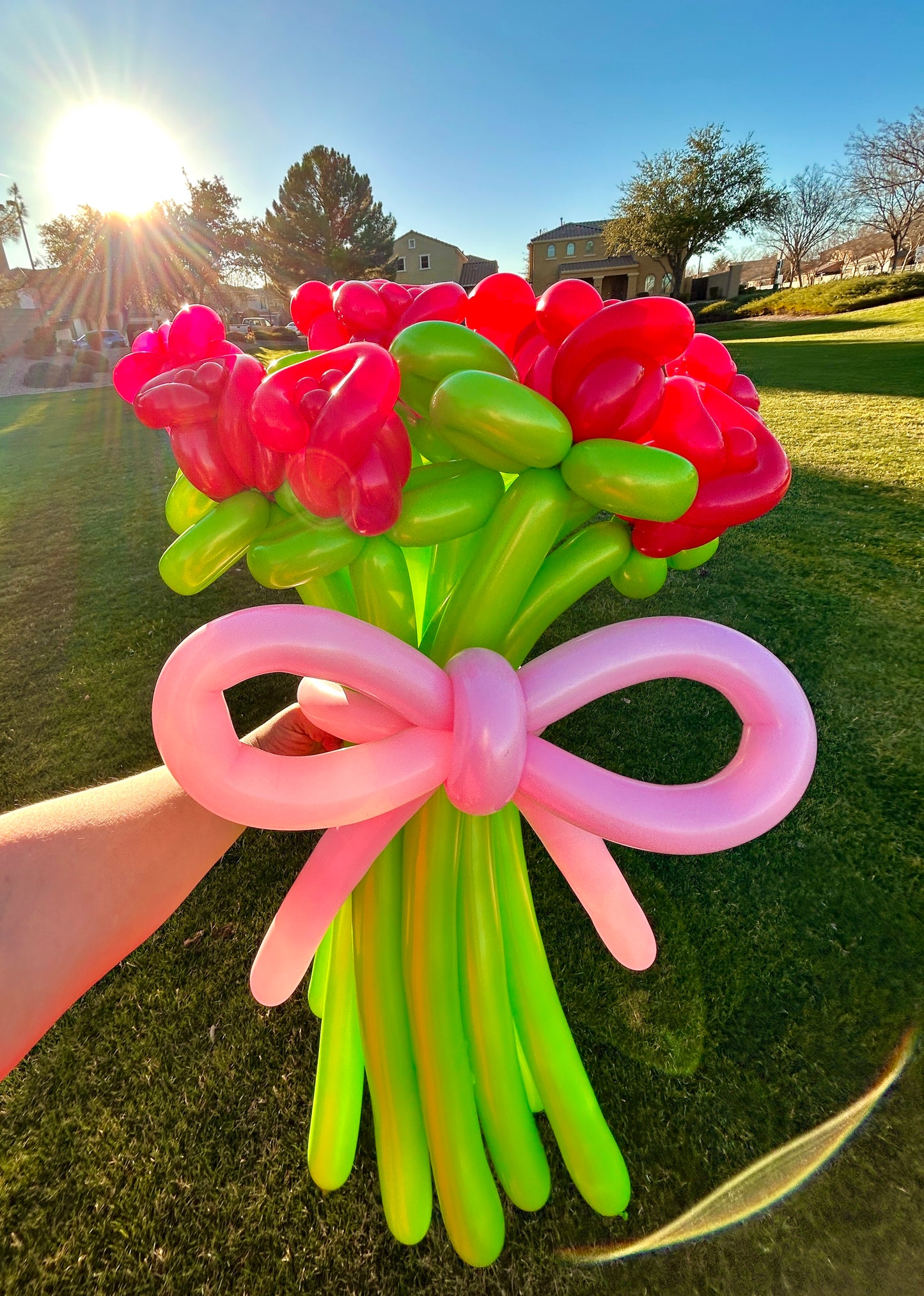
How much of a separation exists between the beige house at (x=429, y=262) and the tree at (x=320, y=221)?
4.36 meters

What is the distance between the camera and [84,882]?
1.13 meters

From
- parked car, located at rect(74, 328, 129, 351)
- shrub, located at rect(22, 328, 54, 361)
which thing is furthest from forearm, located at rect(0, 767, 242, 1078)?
shrub, located at rect(22, 328, 54, 361)

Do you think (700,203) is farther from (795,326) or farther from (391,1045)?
(391,1045)

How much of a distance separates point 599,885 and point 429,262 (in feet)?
134

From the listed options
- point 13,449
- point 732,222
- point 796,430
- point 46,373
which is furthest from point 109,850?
point 732,222

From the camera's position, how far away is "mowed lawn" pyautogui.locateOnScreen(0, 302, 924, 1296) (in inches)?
57.3

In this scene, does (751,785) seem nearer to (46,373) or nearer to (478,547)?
(478,547)

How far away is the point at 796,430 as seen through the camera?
6.82 metres

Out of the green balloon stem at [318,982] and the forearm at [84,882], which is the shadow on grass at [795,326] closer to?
the green balloon stem at [318,982]

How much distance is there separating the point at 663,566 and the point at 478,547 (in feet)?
1.14

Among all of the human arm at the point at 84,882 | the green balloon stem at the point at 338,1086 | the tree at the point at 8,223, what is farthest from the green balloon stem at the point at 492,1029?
the tree at the point at 8,223

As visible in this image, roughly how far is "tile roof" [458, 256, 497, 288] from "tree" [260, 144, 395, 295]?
19.7 ft

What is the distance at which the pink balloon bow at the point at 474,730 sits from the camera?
2.94 feet

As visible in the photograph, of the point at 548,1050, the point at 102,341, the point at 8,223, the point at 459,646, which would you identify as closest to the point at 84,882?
the point at 459,646
